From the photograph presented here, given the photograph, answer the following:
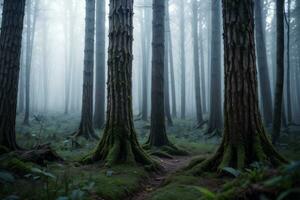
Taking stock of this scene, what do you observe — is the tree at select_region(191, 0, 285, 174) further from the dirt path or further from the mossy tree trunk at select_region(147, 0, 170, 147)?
the mossy tree trunk at select_region(147, 0, 170, 147)

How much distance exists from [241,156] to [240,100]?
3.34ft

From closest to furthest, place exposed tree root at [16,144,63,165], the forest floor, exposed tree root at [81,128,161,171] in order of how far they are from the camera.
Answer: the forest floor, exposed tree root at [16,144,63,165], exposed tree root at [81,128,161,171]

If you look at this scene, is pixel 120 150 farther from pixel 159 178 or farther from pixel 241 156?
pixel 241 156

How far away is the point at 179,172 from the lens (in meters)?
5.28

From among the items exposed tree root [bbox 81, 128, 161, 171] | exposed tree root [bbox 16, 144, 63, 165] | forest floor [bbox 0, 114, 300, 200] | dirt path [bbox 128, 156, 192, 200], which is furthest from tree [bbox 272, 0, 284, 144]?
exposed tree root [bbox 16, 144, 63, 165]

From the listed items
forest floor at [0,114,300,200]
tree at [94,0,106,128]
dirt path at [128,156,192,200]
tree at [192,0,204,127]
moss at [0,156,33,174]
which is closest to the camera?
forest floor at [0,114,300,200]

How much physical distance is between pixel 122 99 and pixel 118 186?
96.5 inches

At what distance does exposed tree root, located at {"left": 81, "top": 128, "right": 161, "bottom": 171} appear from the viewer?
20.0 feet

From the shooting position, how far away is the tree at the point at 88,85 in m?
10.7

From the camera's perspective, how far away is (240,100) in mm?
4973

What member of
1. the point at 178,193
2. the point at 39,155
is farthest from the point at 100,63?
the point at 178,193

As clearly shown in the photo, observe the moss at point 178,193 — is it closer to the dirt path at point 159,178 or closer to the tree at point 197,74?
the dirt path at point 159,178

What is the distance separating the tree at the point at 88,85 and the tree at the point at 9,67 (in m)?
3.94

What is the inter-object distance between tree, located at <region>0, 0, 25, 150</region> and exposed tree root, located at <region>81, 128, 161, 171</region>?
6.96 feet
